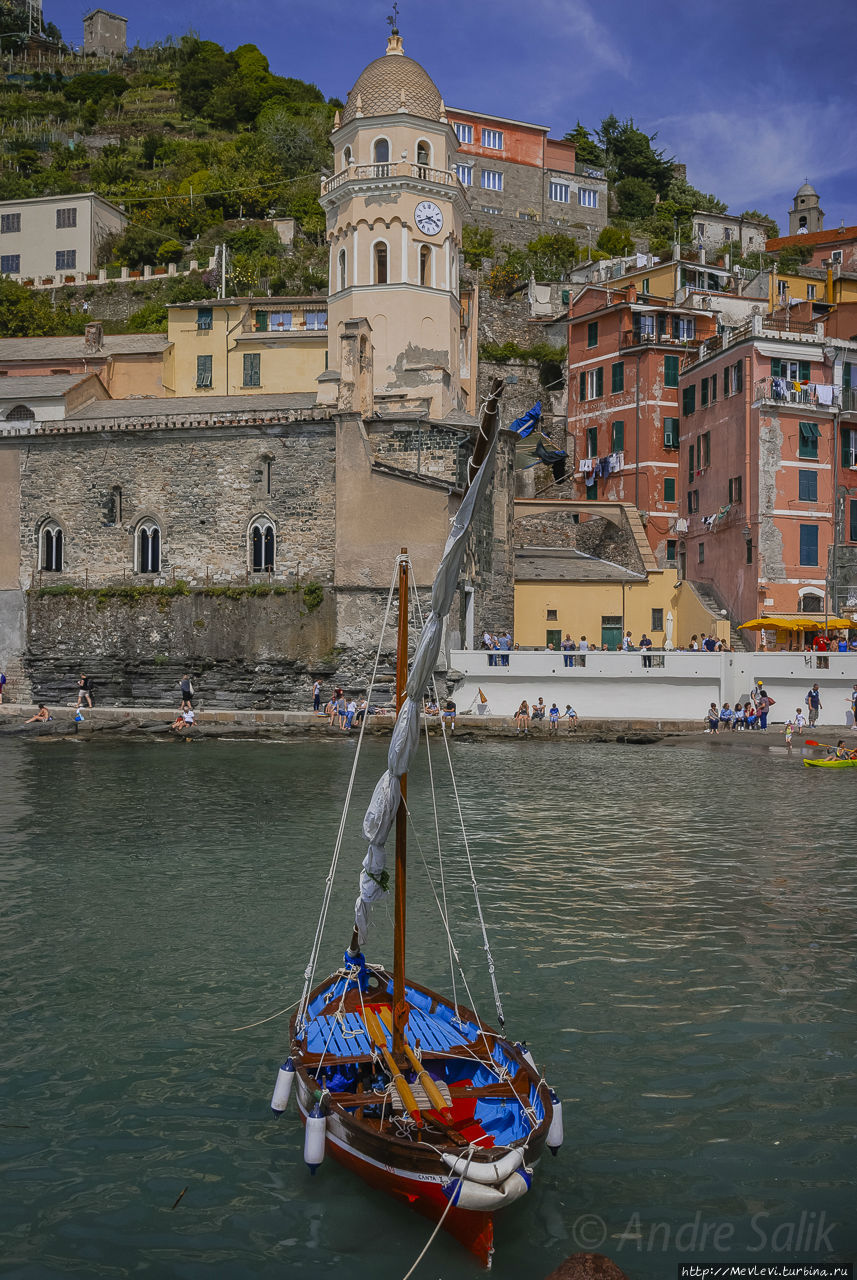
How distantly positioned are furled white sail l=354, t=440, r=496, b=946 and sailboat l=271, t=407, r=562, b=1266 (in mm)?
14

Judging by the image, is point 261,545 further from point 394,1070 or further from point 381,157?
point 394,1070

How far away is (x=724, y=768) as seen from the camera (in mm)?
30953

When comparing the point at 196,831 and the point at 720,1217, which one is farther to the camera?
the point at 196,831

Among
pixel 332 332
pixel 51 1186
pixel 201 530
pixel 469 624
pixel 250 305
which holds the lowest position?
pixel 51 1186

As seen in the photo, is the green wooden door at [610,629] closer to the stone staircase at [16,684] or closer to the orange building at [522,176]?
the stone staircase at [16,684]

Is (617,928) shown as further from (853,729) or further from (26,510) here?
(26,510)

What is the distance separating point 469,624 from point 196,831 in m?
20.9

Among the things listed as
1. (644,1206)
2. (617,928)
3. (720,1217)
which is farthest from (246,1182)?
(617,928)

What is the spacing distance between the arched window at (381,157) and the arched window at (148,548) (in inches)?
630

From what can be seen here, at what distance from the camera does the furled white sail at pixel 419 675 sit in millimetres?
8961

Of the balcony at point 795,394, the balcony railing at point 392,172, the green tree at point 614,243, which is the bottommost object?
the balcony at point 795,394

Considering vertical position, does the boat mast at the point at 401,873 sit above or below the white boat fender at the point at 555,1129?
above

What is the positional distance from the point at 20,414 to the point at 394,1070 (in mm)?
44164

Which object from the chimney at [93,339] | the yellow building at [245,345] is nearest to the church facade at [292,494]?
the yellow building at [245,345]
